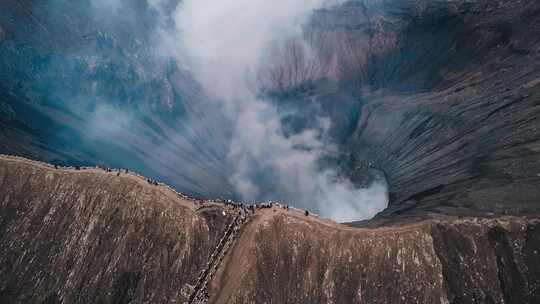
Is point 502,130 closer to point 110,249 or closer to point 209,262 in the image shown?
point 209,262

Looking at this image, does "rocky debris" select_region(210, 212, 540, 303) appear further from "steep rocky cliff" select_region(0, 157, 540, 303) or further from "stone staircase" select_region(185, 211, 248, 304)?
"stone staircase" select_region(185, 211, 248, 304)

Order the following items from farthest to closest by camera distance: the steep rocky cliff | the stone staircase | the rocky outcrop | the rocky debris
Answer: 1. the rocky outcrop
2. the stone staircase
3. the steep rocky cliff
4. the rocky debris

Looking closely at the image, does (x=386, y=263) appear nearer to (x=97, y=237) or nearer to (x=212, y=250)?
(x=212, y=250)

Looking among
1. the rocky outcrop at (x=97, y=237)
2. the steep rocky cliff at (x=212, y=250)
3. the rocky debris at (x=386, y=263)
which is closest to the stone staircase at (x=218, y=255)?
the steep rocky cliff at (x=212, y=250)

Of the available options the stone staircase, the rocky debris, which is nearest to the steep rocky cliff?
the rocky debris

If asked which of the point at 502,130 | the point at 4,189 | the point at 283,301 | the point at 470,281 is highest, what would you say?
the point at 502,130

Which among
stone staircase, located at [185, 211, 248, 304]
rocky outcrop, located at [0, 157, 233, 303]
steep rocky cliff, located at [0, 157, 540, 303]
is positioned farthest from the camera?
rocky outcrop, located at [0, 157, 233, 303]

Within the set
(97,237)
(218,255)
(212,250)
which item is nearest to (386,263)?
(218,255)

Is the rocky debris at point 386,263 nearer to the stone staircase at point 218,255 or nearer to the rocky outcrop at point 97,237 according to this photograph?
the stone staircase at point 218,255

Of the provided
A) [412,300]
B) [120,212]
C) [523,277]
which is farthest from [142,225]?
[523,277]
